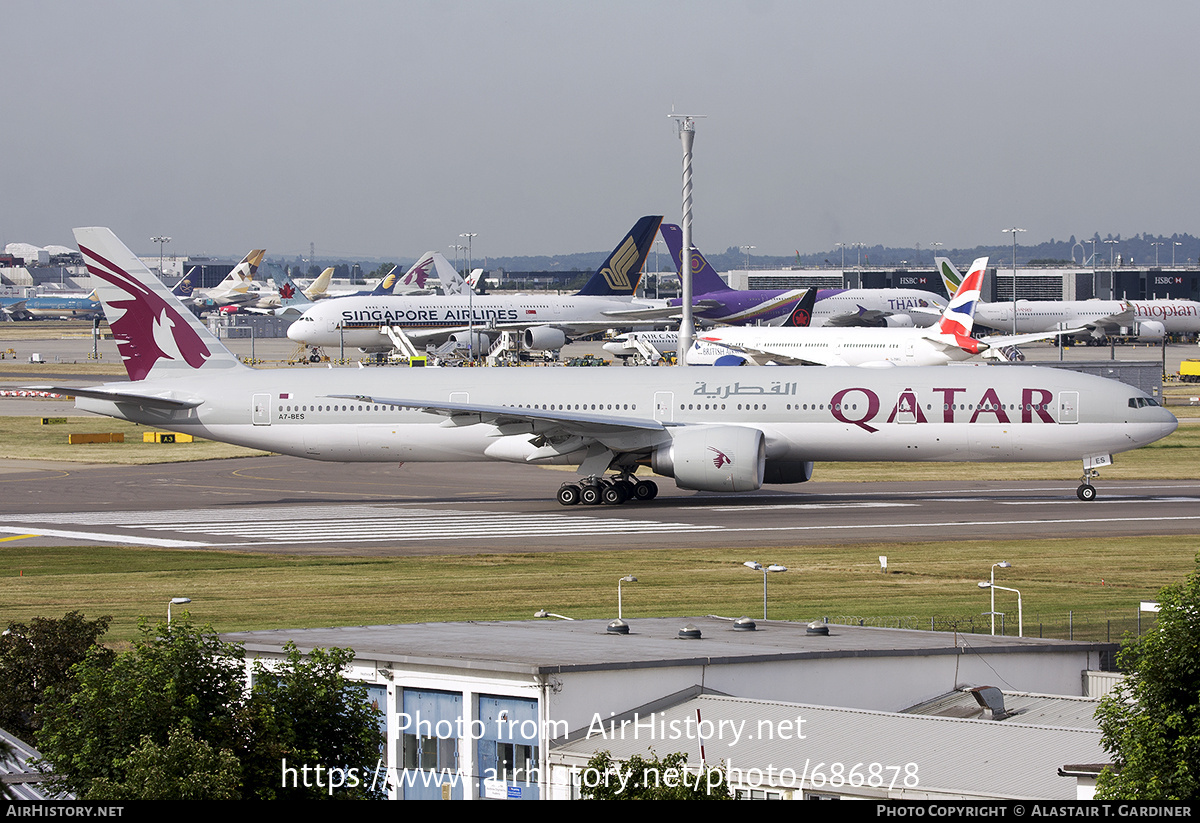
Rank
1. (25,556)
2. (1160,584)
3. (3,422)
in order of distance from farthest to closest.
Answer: (3,422) → (25,556) → (1160,584)

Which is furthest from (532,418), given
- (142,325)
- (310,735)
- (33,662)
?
(310,735)

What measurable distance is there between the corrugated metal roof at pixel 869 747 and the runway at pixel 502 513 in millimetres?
22333

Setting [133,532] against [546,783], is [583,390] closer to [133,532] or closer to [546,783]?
[133,532]

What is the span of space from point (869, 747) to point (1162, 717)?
4.11 metres

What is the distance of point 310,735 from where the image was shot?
15.1m

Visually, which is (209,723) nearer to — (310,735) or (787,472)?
(310,735)

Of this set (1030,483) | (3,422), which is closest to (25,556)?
(1030,483)

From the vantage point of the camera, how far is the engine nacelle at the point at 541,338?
397 feet

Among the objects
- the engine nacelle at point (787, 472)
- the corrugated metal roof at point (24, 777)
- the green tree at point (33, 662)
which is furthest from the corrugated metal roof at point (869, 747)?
Result: the engine nacelle at point (787, 472)

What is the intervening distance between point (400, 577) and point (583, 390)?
15.9 metres

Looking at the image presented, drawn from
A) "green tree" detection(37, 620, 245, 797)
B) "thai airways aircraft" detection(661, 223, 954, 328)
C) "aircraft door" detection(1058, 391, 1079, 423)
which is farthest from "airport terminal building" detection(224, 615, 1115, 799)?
"thai airways aircraft" detection(661, 223, 954, 328)

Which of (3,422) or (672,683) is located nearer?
(672,683)

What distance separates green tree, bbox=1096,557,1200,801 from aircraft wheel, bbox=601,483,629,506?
116 feet

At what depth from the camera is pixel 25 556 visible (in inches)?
1604
